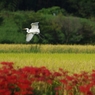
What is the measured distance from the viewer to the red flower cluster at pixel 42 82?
7859 millimetres

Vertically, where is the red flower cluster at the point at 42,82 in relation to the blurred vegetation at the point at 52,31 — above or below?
below

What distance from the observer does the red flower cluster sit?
25.8 feet

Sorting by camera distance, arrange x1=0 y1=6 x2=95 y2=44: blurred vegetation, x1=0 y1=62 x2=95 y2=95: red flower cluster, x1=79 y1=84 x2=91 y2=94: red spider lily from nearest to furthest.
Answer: x1=79 y1=84 x2=91 y2=94: red spider lily → x1=0 y1=62 x2=95 y2=95: red flower cluster → x1=0 y1=6 x2=95 y2=44: blurred vegetation

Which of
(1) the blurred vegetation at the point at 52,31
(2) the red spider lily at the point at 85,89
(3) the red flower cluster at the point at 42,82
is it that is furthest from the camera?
(1) the blurred vegetation at the point at 52,31

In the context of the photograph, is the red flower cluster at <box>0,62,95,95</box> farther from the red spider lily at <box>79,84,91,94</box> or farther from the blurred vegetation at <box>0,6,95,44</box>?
the blurred vegetation at <box>0,6,95,44</box>

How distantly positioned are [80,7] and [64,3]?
16.1 ft

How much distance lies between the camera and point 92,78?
26.8 feet

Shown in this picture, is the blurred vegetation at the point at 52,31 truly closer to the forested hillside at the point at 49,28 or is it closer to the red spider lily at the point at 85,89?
the forested hillside at the point at 49,28

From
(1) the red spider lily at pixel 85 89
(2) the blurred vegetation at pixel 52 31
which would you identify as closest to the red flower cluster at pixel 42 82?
(1) the red spider lily at pixel 85 89

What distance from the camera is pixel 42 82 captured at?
840cm

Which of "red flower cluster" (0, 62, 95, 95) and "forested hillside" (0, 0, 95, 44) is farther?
"forested hillside" (0, 0, 95, 44)

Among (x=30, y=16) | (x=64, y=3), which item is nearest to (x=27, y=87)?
(x=30, y=16)

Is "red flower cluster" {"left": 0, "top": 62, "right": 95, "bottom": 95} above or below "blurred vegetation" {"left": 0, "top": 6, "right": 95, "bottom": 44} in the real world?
below

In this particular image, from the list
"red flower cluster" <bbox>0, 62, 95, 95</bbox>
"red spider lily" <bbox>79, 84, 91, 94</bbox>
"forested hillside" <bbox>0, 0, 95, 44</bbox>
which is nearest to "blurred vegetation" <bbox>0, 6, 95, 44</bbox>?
"forested hillside" <bbox>0, 0, 95, 44</bbox>
